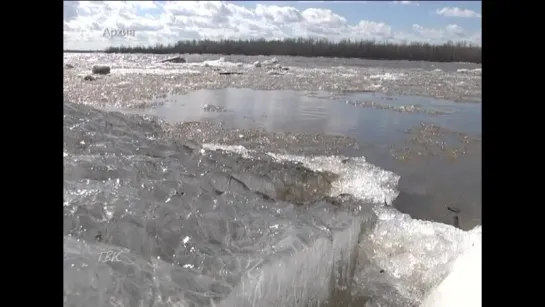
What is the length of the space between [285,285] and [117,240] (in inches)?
38.7

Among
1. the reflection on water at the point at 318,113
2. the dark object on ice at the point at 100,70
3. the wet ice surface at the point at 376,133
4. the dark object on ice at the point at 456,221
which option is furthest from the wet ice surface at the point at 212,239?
the dark object on ice at the point at 100,70

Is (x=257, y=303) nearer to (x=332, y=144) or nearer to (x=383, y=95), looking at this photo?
(x=332, y=144)

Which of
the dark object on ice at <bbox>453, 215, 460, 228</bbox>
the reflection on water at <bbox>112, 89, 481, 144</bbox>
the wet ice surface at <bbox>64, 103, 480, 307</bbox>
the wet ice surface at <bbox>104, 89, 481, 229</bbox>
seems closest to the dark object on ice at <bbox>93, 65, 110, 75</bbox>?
the reflection on water at <bbox>112, 89, 481, 144</bbox>

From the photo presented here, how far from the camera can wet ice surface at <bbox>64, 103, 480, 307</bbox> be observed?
81.2 inches

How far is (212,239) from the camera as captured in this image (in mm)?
2588

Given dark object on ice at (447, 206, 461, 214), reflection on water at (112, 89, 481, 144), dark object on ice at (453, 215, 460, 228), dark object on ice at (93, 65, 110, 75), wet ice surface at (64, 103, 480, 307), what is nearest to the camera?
wet ice surface at (64, 103, 480, 307)

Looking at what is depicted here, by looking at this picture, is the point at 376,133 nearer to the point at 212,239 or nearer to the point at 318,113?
the point at 318,113

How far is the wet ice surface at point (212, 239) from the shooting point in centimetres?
206

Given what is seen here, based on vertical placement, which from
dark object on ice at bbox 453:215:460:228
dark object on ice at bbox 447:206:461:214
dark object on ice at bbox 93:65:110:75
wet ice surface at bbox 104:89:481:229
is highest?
dark object on ice at bbox 93:65:110:75

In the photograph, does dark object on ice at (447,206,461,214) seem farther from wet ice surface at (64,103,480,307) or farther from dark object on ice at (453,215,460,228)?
wet ice surface at (64,103,480,307)

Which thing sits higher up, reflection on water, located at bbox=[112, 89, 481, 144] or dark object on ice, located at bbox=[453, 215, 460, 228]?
reflection on water, located at bbox=[112, 89, 481, 144]

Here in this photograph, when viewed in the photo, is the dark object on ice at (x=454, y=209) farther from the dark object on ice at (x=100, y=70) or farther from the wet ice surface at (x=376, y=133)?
the dark object on ice at (x=100, y=70)
